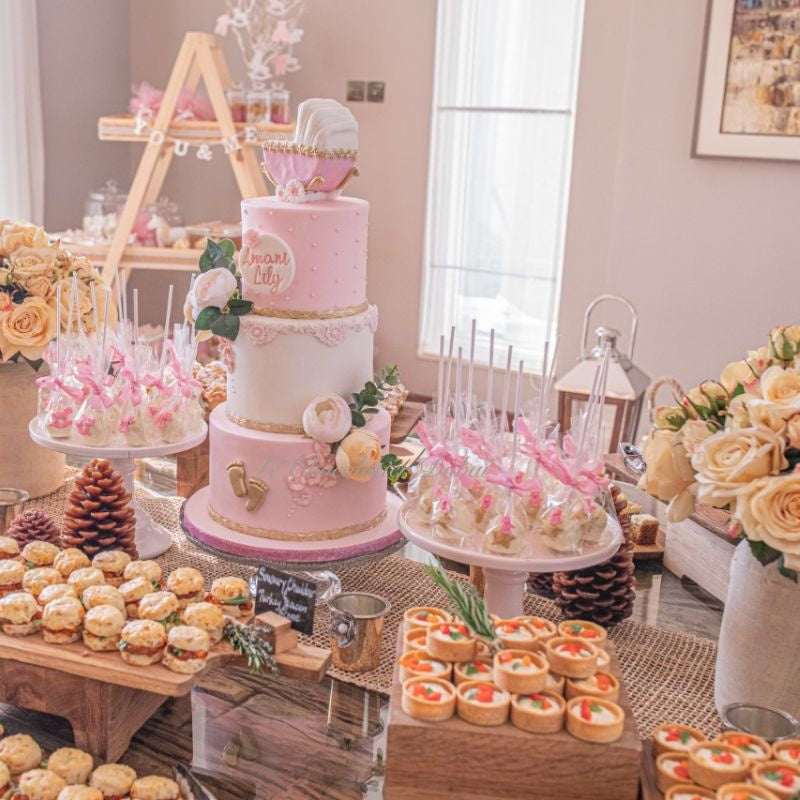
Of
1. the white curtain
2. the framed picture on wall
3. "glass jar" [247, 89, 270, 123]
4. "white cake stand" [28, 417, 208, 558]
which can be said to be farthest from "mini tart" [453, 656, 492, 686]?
the white curtain

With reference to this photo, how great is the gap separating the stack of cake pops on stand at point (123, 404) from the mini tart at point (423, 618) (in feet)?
2.39

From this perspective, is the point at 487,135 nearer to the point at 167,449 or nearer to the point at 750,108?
the point at 750,108

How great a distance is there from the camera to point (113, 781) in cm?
119

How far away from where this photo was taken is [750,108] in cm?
387

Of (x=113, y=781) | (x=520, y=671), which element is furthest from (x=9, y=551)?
(x=520, y=671)

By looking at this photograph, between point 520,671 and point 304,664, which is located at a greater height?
point 520,671

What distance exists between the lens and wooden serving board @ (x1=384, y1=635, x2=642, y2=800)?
3.45 feet

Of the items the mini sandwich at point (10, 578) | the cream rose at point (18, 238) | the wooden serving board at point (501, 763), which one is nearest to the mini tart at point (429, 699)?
the wooden serving board at point (501, 763)

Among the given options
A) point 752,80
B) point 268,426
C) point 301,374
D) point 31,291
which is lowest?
point 268,426

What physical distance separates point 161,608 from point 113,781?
0.77 feet

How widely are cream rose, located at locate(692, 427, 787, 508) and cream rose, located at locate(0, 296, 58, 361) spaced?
4.56ft

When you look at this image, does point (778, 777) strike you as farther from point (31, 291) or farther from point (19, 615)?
point (31, 291)

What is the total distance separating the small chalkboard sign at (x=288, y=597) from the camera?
4.70 feet

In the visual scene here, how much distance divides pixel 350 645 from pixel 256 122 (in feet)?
11.2
